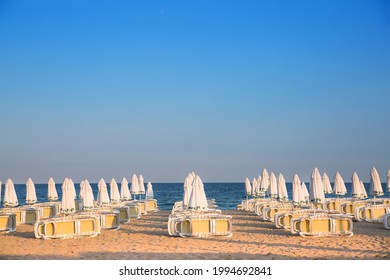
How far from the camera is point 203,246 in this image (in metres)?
9.89

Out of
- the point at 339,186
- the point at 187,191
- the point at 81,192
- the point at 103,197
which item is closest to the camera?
the point at 187,191

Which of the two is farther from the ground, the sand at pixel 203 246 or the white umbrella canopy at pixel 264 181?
the white umbrella canopy at pixel 264 181

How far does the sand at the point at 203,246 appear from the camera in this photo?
28.6 ft

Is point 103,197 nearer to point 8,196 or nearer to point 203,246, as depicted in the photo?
point 8,196

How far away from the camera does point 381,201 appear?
16.9 meters

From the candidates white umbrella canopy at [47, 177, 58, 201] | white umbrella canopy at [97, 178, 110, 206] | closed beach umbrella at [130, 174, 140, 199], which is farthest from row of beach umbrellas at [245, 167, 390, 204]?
white umbrella canopy at [47, 177, 58, 201]

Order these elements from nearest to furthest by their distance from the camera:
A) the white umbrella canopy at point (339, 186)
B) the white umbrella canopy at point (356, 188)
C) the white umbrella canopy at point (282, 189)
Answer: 1. the white umbrella canopy at point (356, 188)
2. the white umbrella canopy at point (339, 186)
3. the white umbrella canopy at point (282, 189)

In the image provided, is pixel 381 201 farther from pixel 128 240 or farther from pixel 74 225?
pixel 74 225

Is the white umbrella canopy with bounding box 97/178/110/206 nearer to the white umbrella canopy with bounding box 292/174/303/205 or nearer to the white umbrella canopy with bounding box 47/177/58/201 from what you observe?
the white umbrella canopy with bounding box 47/177/58/201

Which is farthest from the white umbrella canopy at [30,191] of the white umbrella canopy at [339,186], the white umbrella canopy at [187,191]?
the white umbrella canopy at [339,186]

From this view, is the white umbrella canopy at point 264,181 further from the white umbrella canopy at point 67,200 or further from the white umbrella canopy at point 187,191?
the white umbrella canopy at point 67,200

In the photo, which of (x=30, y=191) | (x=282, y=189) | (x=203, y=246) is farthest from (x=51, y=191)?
(x=203, y=246)

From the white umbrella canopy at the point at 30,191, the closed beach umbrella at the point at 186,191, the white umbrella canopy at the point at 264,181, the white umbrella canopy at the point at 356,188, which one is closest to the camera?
the closed beach umbrella at the point at 186,191

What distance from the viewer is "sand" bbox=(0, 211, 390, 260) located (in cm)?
873
